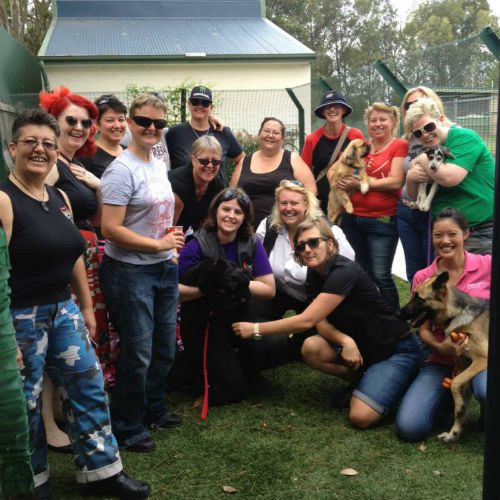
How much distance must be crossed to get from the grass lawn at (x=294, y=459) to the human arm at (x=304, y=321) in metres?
0.55

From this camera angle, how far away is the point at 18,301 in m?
2.69

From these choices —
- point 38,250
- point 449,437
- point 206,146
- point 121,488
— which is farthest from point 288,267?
point 38,250

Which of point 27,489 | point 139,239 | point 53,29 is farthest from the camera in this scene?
point 53,29

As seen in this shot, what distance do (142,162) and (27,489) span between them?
6.88ft

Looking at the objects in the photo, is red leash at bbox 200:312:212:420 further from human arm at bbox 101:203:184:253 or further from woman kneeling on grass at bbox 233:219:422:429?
human arm at bbox 101:203:184:253

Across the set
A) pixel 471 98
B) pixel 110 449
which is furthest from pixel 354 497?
pixel 471 98

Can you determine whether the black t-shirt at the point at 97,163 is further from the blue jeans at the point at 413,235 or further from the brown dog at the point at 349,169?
the blue jeans at the point at 413,235

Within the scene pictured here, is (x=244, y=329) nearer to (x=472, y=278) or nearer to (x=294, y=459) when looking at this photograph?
(x=294, y=459)

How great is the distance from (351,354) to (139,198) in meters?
1.70

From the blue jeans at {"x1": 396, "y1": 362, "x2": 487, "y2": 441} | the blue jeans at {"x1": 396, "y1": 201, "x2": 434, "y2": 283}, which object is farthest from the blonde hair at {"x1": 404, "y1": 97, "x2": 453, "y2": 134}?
the blue jeans at {"x1": 396, "y1": 362, "x2": 487, "y2": 441}

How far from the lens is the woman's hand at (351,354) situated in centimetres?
405

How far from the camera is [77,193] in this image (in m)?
3.48

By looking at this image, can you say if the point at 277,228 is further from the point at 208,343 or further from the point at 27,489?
the point at 27,489

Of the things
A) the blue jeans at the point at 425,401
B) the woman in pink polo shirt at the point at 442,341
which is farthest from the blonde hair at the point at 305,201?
the blue jeans at the point at 425,401
